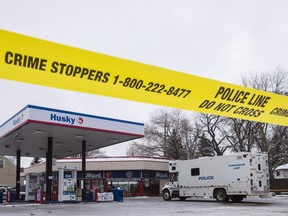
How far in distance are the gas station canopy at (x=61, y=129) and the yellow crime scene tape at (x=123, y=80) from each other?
52.7 ft

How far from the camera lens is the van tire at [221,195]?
2736 centimetres

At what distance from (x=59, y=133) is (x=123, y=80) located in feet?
70.3

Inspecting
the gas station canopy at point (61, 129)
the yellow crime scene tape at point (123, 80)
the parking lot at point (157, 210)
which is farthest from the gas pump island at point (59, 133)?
the yellow crime scene tape at point (123, 80)

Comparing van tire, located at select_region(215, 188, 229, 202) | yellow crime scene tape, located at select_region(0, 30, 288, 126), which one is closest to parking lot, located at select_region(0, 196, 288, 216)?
van tire, located at select_region(215, 188, 229, 202)

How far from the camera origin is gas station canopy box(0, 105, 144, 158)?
80.0 ft

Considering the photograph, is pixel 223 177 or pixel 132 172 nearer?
pixel 223 177

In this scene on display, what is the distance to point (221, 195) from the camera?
90.7 ft

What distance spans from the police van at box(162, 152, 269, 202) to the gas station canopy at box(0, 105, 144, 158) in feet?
16.0

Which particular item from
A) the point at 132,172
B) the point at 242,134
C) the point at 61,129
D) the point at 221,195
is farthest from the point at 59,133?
the point at 242,134

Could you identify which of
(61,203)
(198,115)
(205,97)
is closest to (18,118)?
(61,203)

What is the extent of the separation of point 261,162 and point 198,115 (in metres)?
33.8

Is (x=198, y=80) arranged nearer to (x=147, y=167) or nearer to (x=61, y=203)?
(x=61, y=203)

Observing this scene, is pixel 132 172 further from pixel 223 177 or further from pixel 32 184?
pixel 223 177

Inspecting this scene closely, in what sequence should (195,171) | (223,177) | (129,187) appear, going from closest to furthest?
(223,177)
(195,171)
(129,187)
